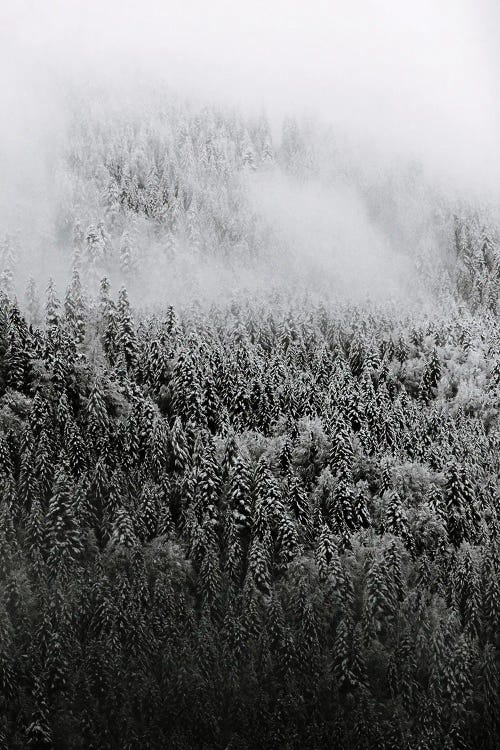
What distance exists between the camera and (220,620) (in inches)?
2608

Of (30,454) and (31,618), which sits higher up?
(30,454)

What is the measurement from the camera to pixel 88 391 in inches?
3553

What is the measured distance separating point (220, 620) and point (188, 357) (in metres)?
43.1

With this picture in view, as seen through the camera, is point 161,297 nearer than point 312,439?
No

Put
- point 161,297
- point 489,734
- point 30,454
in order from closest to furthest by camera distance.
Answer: point 489,734
point 30,454
point 161,297

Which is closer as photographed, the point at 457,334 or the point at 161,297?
the point at 457,334

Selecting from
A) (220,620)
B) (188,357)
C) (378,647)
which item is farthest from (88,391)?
(378,647)

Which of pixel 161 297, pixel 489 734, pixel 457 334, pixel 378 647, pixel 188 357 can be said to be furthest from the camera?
pixel 161 297

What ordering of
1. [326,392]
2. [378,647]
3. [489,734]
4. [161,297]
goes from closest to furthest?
[489,734], [378,647], [326,392], [161,297]

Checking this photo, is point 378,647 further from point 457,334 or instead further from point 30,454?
point 457,334

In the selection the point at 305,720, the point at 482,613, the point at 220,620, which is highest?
the point at 482,613

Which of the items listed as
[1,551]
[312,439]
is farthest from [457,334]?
[1,551]

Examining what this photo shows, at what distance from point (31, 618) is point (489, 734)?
4574cm

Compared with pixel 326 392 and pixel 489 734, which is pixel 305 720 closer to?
pixel 489 734
